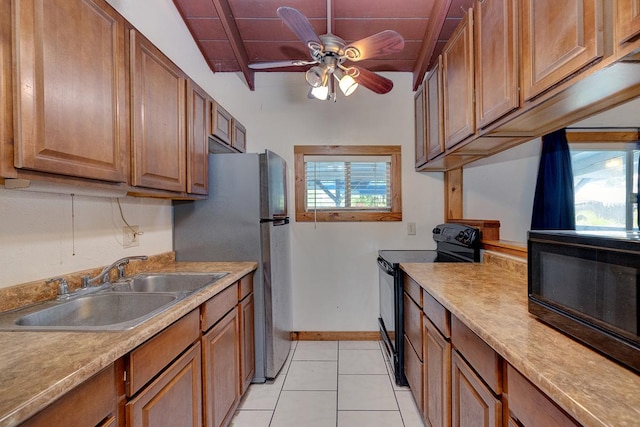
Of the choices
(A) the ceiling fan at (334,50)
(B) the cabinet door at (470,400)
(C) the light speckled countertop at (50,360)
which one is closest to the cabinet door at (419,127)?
(A) the ceiling fan at (334,50)

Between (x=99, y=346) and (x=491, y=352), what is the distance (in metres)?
1.20

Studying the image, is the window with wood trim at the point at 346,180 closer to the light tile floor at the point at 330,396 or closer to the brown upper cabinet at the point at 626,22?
the light tile floor at the point at 330,396

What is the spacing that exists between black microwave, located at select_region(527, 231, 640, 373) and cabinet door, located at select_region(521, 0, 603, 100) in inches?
21.6

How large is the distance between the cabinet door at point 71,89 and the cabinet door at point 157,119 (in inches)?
2.9

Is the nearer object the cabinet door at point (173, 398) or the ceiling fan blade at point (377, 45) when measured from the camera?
the cabinet door at point (173, 398)

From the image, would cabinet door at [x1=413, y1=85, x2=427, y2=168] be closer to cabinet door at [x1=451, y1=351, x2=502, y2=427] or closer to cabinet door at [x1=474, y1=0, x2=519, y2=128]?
cabinet door at [x1=474, y1=0, x2=519, y2=128]

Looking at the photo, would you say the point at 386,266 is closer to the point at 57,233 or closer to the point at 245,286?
the point at 245,286

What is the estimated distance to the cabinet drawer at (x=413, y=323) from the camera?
1.69m

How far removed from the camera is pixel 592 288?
79 centimetres

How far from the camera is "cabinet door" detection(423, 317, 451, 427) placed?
1.30 meters

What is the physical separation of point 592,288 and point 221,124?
2.29 meters

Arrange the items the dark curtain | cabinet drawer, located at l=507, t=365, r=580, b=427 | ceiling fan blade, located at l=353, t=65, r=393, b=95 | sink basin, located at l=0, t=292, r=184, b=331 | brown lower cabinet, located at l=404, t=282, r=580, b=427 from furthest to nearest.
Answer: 1. the dark curtain
2. ceiling fan blade, located at l=353, t=65, r=393, b=95
3. sink basin, located at l=0, t=292, r=184, b=331
4. brown lower cabinet, located at l=404, t=282, r=580, b=427
5. cabinet drawer, located at l=507, t=365, r=580, b=427

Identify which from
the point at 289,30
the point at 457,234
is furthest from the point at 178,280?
the point at 289,30

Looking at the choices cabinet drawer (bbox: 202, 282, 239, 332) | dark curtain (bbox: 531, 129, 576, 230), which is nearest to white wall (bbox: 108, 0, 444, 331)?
dark curtain (bbox: 531, 129, 576, 230)
